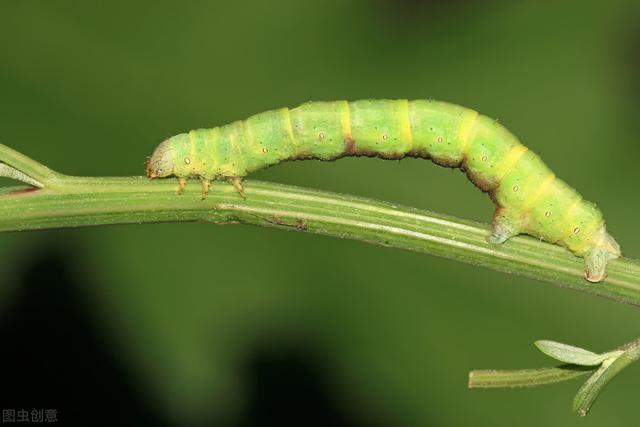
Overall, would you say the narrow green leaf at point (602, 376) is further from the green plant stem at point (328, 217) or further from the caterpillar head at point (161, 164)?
the caterpillar head at point (161, 164)

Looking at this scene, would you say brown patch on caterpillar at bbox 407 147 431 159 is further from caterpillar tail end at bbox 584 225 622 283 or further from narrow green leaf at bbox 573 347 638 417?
narrow green leaf at bbox 573 347 638 417

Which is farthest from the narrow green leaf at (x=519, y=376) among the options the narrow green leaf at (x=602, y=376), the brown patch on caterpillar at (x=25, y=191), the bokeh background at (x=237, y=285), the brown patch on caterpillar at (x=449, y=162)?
the brown patch on caterpillar at (x=25, y=191)

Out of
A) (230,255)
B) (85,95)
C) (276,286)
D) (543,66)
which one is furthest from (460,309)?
(85,95)

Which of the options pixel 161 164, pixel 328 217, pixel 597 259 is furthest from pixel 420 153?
pixel 161 164

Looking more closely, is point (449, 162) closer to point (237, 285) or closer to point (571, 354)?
point (571, 354)

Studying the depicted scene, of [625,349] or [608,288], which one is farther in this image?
[608,288]

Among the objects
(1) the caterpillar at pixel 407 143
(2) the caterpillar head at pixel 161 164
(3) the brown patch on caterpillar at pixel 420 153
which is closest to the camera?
(2) the caterpillar head at pixel 161 164

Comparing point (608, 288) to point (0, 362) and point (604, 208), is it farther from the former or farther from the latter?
point (0, 362)
